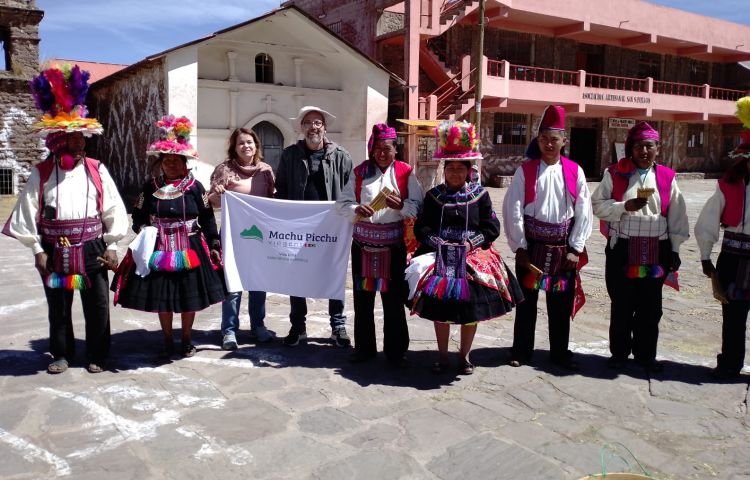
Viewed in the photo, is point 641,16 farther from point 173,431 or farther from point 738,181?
point 173,431

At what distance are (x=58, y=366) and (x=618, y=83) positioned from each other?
2781 cm

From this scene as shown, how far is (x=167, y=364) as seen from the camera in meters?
4.84

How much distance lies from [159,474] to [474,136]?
2.84 m

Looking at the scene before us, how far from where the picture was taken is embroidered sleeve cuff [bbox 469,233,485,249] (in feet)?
14.5

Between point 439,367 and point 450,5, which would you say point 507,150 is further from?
point 439,367

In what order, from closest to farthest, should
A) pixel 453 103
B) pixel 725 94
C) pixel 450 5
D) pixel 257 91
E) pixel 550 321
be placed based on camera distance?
pixel 550 321 < pixel 257 91 < pixel 450 5 < pixel 453 103 < pixel 725 94

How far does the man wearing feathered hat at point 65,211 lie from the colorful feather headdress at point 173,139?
0.41 m

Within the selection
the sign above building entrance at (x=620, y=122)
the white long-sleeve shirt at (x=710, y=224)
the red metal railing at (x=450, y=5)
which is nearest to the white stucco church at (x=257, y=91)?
the red metal railing at (x=450, y=5)

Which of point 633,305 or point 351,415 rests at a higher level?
point 633,305

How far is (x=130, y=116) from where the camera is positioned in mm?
18031

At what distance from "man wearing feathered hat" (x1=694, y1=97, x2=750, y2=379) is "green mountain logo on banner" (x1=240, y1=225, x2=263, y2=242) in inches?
133

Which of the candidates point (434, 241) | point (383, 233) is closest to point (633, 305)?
point (434, 241)

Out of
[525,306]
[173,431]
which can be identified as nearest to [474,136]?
[525,306]

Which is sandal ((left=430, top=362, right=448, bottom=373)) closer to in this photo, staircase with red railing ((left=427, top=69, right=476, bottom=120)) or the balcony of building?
the balcony of building
